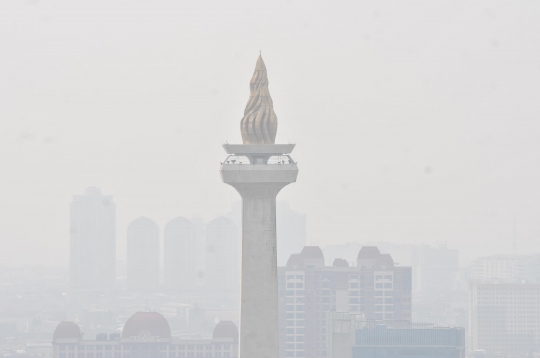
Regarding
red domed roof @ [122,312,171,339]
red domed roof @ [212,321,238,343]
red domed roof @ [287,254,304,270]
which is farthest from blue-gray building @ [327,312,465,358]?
red domed roof @ [122,312,171,339]

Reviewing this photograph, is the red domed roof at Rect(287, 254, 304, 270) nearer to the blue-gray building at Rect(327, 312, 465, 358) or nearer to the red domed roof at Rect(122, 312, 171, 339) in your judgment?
the red domed roof at Rect(122, 312, 171, 339)

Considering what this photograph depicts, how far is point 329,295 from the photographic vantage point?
189m

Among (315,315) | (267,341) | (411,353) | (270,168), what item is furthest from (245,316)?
(315,315)

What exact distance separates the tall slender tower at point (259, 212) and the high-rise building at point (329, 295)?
140m

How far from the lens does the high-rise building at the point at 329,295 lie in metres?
186

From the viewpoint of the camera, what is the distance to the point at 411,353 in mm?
143875

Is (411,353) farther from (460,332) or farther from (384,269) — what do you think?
(384,269)

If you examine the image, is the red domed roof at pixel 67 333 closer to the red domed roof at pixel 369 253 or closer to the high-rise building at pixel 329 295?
the high-rise building at pixel 329 295

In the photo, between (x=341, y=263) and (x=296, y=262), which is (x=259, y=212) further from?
(x=341, y=263)

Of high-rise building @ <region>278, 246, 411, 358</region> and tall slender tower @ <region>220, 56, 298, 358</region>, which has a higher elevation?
tall slender tower @ <region>220, 56, 298, 358</region>

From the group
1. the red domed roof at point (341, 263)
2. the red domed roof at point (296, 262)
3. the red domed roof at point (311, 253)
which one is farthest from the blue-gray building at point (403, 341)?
the red domed roof at point (311, 253)

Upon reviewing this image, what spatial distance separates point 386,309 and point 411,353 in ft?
151

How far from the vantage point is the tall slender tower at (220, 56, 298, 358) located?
45.1 metres

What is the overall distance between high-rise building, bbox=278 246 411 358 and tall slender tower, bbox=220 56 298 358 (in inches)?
5501
